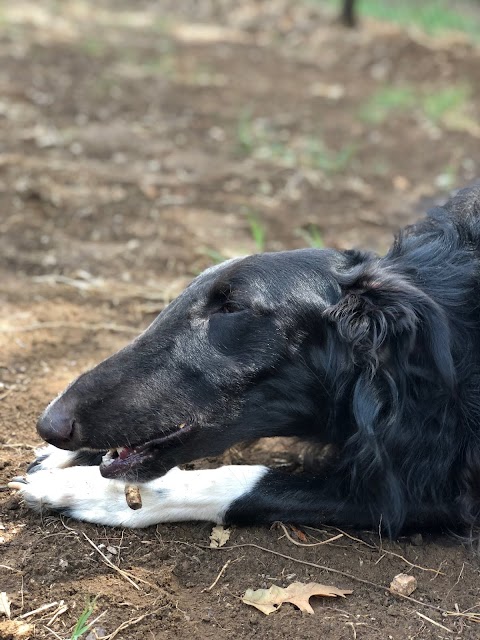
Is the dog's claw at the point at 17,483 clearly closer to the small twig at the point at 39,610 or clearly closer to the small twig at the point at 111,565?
the small twig at the point at 111,565

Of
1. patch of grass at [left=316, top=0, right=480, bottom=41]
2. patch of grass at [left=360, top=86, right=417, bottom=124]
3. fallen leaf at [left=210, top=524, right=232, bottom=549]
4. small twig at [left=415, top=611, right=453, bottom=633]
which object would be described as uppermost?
patch of grass at [left=316, top=0, right=480, bottom=41]

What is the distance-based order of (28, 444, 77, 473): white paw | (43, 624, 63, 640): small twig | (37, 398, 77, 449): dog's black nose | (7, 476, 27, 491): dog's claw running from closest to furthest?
(43, 624, 63, 640): small twig, (37, 398, 77, 449): dog's black nose, (7, 476, 27, 491): dog's claw, (28, 444, 77, 473): white paw

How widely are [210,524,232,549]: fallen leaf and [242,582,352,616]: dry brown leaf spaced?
250mm

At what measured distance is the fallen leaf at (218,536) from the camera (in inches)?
114

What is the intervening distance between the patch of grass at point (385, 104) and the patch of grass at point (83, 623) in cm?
759

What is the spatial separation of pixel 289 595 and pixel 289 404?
699 millimetres

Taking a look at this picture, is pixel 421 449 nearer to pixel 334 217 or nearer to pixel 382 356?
pixel 382 356

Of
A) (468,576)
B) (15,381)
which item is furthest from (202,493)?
(15,381)

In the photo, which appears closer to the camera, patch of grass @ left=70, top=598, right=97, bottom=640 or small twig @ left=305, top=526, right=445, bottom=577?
patch of grass @ left=70, top=598, right=97, bottom=640

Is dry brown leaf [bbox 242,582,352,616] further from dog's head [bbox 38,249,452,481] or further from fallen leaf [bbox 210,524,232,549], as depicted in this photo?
dog's head [bbox 38,249,452,481]

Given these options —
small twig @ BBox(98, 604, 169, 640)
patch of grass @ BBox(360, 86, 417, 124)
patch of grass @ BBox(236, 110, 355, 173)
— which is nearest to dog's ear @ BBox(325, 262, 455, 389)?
small twig @ BBox(98, 604, 169, 640)

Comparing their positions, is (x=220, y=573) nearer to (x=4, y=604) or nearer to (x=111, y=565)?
(x=111, y=565)

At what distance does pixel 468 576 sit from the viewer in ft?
9.49

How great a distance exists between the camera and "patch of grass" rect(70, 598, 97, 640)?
7.50ft
